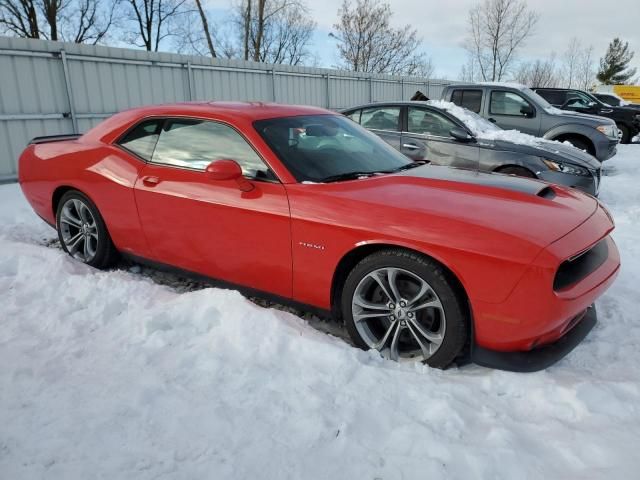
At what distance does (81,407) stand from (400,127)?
18.5 ft

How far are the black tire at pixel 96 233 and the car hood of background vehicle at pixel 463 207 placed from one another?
83.0 inches

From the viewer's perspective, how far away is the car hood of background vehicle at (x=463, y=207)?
2.34 meters

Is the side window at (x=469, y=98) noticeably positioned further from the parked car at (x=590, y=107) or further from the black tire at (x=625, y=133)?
the black tire at (x=625, y=133)

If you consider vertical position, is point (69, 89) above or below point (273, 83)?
below

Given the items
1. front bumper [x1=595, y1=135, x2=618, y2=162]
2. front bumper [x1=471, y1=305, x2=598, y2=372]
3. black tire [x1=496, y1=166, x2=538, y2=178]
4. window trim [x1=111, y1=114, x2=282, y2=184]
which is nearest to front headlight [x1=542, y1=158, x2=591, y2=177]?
black tire [x1=496, y1=166, x2=538, y2=178]

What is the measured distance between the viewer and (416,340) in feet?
8.61

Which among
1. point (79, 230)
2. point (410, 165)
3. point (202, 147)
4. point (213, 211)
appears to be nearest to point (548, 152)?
point (410, 165)

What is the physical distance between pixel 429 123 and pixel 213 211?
4.37 m

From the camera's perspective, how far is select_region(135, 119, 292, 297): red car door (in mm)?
2881

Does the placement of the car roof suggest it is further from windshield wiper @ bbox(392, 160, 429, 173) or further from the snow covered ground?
the snow covered ground

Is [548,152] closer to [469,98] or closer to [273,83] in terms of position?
[469,98]

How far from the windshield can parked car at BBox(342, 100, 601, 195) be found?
7.46 feet

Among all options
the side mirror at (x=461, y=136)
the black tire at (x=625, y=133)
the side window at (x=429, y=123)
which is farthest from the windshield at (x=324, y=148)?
the black tire at (x=625, y=133)

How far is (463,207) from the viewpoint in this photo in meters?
2.54
